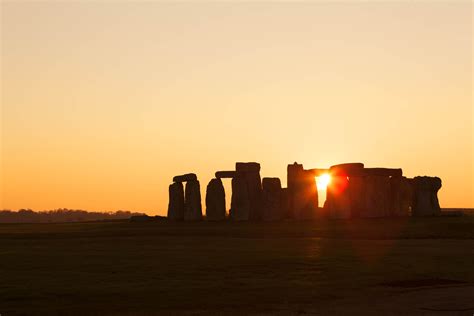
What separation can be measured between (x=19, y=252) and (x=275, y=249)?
28.0ft

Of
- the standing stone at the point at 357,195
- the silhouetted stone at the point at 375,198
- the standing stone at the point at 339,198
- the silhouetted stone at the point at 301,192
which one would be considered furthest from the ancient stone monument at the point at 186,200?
the silhouetted stone at the point at 375,198

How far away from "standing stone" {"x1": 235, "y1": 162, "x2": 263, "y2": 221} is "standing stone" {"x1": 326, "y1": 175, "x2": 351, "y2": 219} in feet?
14.0

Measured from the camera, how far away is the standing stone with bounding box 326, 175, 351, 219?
165 feet

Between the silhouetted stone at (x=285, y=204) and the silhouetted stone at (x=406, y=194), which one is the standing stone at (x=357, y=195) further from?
the silhouetted stone at (x=285, y=204)

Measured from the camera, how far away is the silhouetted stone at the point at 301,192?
→ 167ft

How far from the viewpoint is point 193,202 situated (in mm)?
53156

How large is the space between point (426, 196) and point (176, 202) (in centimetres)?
1603

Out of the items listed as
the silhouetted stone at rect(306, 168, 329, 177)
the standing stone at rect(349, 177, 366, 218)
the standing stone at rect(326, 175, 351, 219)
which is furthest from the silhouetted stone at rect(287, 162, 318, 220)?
the standing stone at rect(349, 177, 366, 218)

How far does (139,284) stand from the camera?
18625 mm

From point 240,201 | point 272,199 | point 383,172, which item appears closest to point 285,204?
point 272,199

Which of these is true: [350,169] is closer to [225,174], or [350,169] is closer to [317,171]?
[317,171]

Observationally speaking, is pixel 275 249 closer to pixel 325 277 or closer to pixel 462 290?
pixel 325 277

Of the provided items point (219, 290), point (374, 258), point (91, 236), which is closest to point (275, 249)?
point (374, 258)

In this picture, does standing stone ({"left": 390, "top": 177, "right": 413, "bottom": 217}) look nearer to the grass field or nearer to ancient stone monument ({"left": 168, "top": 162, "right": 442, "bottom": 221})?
ancient stone monument ({"left": 168, "top": 162, "right": 442, "bottom": 221})
